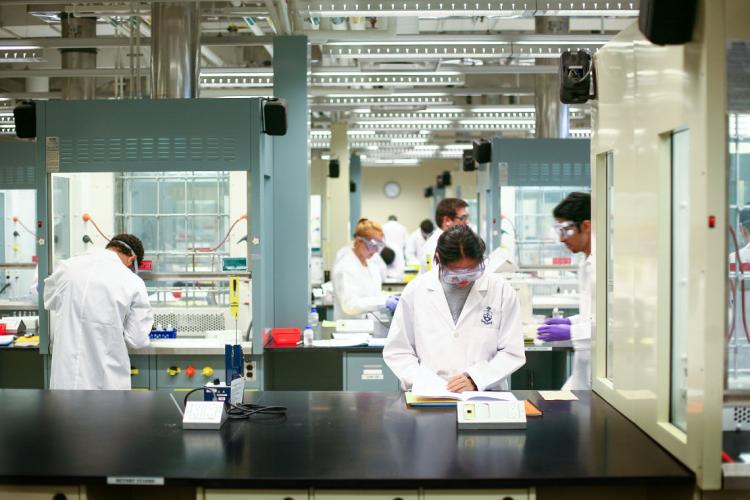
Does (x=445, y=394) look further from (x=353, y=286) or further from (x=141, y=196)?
(x=353, y=286)

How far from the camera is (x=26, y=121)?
14.7 ft

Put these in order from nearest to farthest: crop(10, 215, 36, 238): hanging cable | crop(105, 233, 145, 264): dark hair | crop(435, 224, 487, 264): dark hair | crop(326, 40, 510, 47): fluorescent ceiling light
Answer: crop(435, 224, 487, 264): dark hair → crop(105, 233, 145, 264): dark hair → crop(326, 40, 510, 47): fluorescent ceiling light → crop(10, 215, 36, 238): hanging cable

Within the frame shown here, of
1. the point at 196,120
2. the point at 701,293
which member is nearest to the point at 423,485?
the point at 701,293

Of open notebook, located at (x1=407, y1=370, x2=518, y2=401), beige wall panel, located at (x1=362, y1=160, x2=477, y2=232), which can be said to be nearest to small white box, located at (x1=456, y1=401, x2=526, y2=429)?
open notebook, located at (x1=407, y1=370, x2=518, y2=401)

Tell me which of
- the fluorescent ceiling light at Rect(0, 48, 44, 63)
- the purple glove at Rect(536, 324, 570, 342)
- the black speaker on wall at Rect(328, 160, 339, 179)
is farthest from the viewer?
the black speaker on wall at Rect(328, 160, 339, 179)

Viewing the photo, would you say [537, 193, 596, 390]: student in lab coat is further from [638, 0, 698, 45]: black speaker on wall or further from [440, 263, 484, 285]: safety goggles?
[638, 0, 698, 45]: black speaker on wall

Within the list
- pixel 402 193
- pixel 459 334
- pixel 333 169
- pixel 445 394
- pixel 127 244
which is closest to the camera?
pixel 445 394

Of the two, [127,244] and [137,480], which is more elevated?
[127,244]

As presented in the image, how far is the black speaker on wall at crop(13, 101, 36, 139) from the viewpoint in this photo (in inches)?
175

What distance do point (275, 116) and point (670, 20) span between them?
2762 millimetres

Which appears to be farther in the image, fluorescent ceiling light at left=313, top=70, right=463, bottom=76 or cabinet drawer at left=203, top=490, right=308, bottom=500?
fluorescent ceiling light at left=313, top=70, right=463, bottom=76

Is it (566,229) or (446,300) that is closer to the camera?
(446,300)

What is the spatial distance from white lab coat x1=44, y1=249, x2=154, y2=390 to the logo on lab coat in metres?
1.89

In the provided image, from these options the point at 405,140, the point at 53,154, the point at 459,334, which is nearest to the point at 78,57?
the point at 53,154
